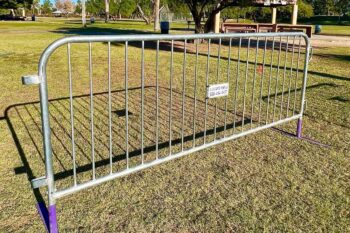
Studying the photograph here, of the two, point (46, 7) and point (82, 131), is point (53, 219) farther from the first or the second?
point (46, 7)

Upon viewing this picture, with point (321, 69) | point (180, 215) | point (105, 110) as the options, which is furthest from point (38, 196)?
point (321, 69)

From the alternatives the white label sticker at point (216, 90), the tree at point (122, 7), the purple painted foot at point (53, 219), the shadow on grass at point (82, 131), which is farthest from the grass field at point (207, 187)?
the tree at point (122, 7)

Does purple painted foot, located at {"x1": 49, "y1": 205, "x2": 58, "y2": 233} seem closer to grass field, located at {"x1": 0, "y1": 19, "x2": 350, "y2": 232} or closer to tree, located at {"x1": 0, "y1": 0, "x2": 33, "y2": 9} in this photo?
grass field, located at {"x1": 0, "y1": 19, "x2": 350, "y2": 232}

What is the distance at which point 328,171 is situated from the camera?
169 inches

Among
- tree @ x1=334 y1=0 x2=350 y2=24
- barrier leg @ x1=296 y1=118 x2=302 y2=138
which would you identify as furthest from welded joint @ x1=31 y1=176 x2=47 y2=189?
tree @ x1=334 y1=0 x2=350 y2=24

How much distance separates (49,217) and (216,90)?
2164mm

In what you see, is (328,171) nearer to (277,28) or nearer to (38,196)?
(38,196)

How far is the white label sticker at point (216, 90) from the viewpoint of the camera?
4.03 metres

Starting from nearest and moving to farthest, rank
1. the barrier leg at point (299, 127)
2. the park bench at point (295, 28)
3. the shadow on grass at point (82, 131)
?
the shadow on grass at point (82, 131)
the barrier leg at point (299, 127)
the park bench at point (295, 28)

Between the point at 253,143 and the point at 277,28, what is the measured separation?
1931 centimetres

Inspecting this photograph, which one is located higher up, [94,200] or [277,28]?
[277,28]

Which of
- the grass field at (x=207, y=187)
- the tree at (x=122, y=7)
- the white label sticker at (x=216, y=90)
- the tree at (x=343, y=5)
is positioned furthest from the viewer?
the tree at (x=122, y=7)

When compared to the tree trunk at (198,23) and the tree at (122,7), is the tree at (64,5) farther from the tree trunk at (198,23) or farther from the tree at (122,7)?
the tree trunk at (198,23)

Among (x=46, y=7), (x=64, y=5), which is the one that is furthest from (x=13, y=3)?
(x=64, y=5)
